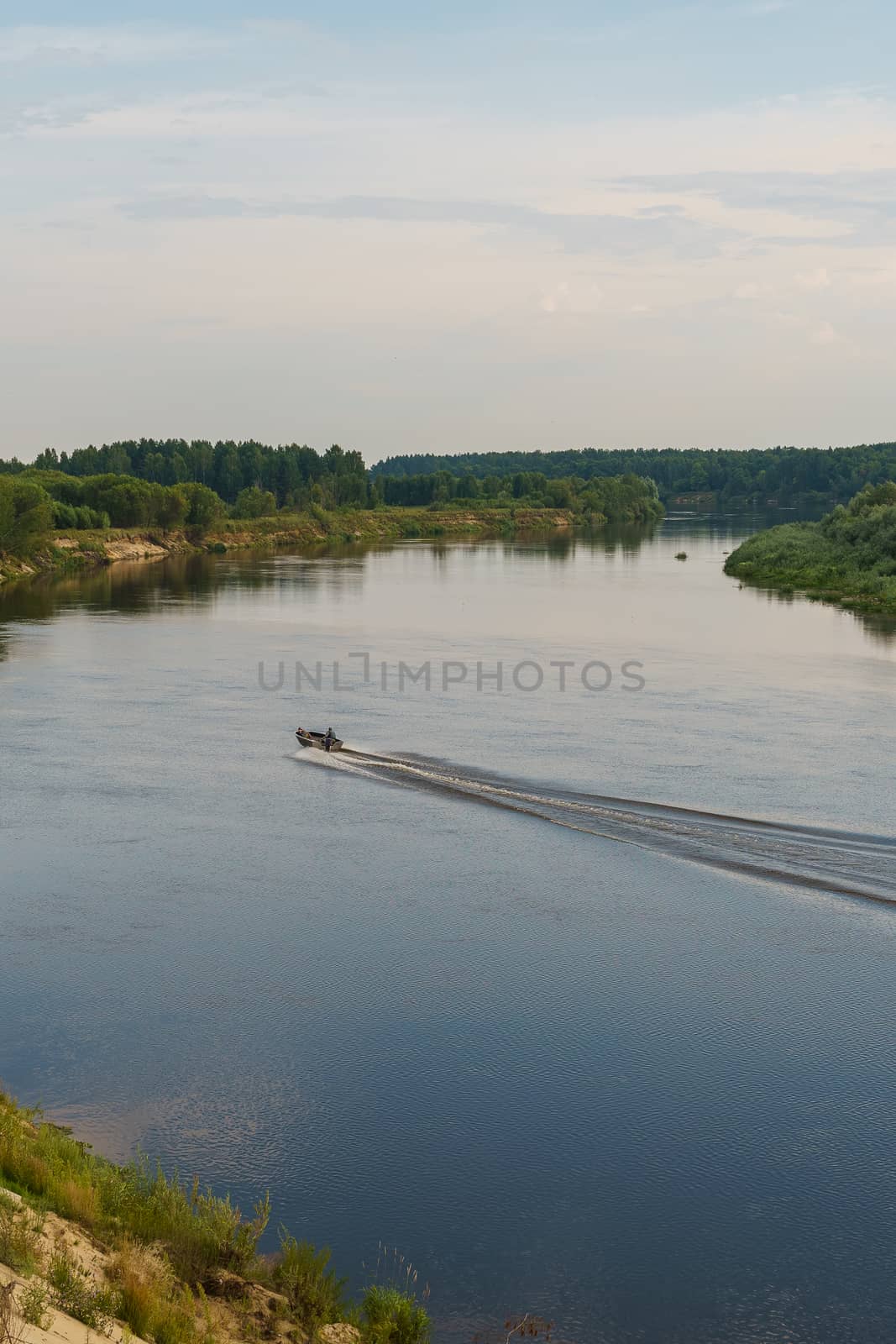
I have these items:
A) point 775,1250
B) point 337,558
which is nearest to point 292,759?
point 775,1250

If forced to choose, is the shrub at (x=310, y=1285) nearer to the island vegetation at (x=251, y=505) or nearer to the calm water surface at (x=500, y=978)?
the calm water surface at (x=500, y=978)

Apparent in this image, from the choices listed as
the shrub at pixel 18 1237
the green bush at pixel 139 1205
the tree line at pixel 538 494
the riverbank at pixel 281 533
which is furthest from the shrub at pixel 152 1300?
the tree line at pixel 538 494

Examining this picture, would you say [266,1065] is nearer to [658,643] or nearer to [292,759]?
[292,759]

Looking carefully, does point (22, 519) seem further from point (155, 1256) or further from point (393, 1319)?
point (393, 1319)

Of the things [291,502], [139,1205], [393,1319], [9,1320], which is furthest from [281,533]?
[9,1320]

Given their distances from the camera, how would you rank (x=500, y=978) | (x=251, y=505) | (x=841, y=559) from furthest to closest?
(x=251, y=505)
(x=841, y=559)
(x=500, y=978)

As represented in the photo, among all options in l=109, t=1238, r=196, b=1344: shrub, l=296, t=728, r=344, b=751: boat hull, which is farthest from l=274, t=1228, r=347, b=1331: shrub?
l=296, t=728, r=344, b=751: boat hull

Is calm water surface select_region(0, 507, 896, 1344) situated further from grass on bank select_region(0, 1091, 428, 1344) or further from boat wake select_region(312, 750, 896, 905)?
grass on bank select_region(0, 1091, 428, 1344)
